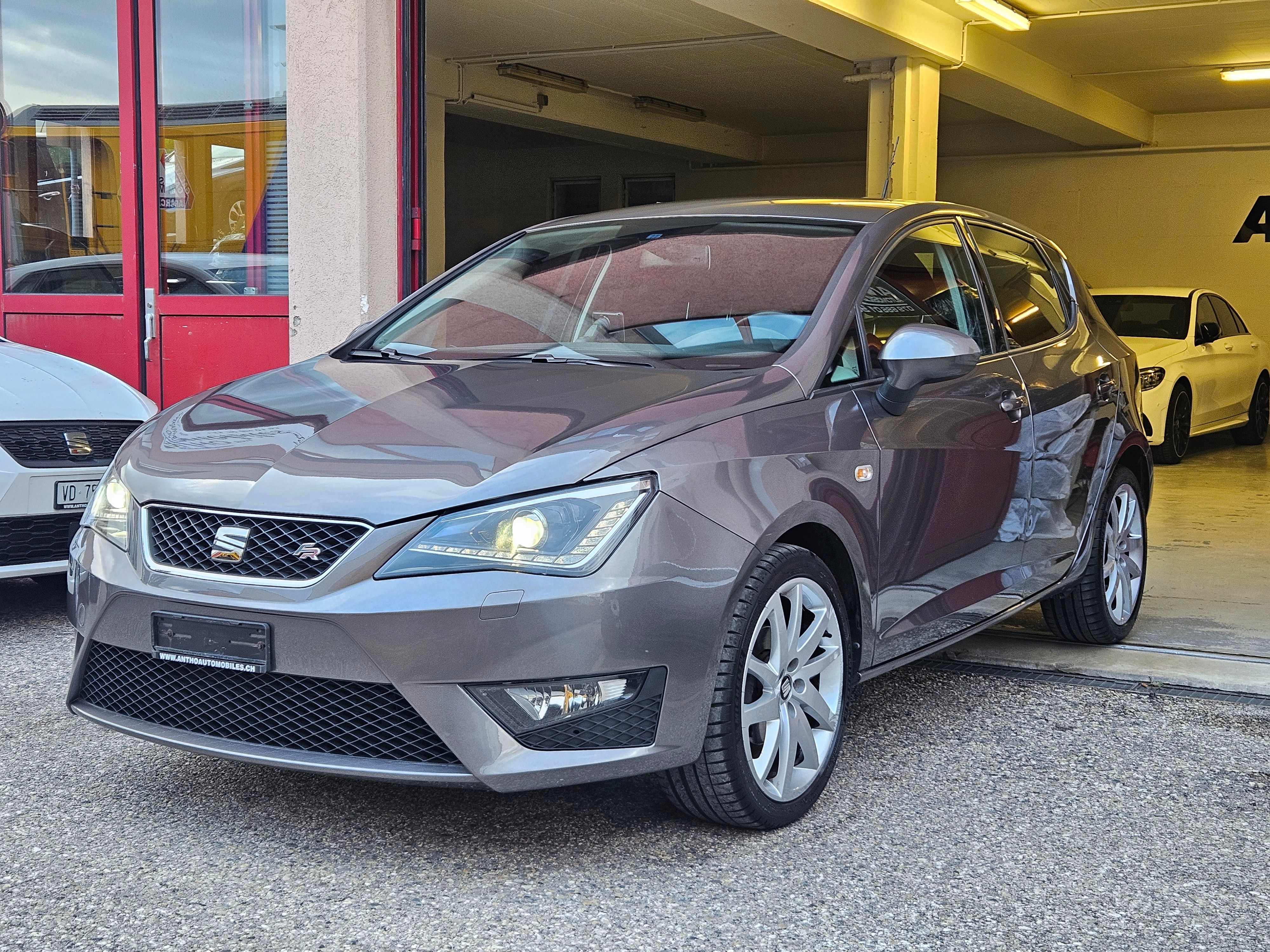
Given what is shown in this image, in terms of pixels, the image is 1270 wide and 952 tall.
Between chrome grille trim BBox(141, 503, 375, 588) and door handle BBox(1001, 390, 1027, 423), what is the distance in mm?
2171

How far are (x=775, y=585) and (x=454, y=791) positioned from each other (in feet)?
3.30

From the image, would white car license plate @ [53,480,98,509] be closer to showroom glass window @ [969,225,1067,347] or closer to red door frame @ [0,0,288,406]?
red door frame @ [0,0,288,406]

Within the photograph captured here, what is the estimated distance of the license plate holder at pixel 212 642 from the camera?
2777 mm

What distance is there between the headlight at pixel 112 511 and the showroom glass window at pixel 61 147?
4842mm

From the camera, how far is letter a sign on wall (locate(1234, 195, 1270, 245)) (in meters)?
17.4

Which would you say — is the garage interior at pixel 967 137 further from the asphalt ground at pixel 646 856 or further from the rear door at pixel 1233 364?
the asphalt ground at pixel 646 856

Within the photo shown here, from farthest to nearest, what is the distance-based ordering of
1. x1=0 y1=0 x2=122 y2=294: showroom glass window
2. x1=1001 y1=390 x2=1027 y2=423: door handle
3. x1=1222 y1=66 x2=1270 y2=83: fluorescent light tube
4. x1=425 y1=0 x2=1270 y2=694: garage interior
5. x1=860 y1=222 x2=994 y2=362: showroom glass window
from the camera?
x1=1222 y1=66 x2=1270 y2=83: fluorescent light tube, x1=0 y1=0 x2=122 y2=294: showroom glass window, x1=425 y1=0 x2=1270 y2=694: garage interior, x1=1001 y1=390 x2=1027 y2=423: door handle, x1=860 y1=222 x2=994 y2=362: showroom glass window

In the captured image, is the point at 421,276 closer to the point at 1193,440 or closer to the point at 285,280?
the point at 285,280

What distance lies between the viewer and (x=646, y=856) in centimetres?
302

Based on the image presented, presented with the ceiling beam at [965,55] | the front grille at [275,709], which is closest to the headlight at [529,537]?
the front grille at [275,709]

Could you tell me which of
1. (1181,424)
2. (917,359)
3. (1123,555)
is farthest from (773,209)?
(1181,424)

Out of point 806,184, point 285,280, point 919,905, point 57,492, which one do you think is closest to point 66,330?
point 285,280

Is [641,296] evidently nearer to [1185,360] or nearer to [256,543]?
[256,543]

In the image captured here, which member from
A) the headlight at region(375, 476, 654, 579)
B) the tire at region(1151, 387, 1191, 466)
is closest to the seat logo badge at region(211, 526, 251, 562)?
the headlight at region(375, 476, 654, 579)
